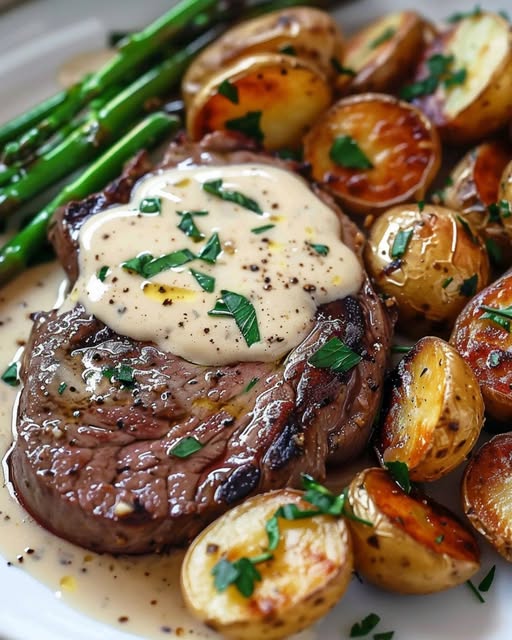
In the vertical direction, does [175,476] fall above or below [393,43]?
below

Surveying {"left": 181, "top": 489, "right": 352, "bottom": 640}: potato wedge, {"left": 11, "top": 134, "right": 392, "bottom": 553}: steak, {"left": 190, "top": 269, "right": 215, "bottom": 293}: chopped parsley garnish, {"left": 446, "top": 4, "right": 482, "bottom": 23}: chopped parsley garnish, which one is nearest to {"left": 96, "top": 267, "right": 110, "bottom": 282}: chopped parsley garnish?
{"left": 11, "top": 134, "right": 392, "bottom": 553}: steak

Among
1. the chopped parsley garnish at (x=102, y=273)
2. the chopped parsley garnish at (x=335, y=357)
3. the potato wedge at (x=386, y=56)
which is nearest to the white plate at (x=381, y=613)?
the chopped parsley garnish at (x=335, y=357)

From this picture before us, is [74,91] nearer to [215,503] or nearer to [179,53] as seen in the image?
[179,53]

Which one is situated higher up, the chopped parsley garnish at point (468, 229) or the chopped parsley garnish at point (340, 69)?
the chopped parsley garnish at point (340, 69)

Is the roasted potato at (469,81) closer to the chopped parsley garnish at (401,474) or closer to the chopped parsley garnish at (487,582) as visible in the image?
the chopped parsley garnish at (401,474)

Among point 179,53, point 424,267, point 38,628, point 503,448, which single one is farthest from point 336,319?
point 179,53

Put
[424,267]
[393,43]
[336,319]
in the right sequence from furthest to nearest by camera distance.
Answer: [393,43], [424,267], [336,319]

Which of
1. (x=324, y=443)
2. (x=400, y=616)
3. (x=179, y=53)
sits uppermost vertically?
(x=179, y=53)
